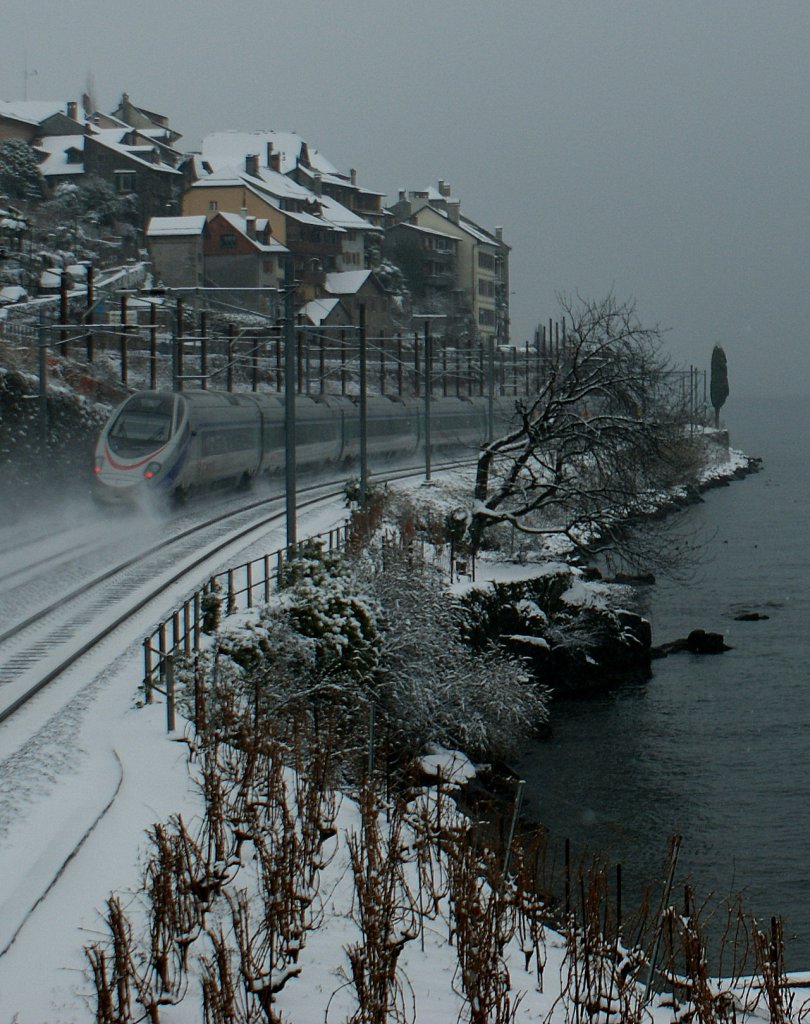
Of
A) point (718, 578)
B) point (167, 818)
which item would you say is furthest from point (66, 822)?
point (718, 578)

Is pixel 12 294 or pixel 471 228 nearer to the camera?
pixel 12 294

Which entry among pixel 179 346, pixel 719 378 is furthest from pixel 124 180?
pixel 719 378

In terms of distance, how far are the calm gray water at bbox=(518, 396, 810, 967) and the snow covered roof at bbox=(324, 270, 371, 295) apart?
61.8m

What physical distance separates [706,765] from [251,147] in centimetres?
9572

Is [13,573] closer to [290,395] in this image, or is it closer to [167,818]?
[290,395]

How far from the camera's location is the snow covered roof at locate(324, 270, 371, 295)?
324 feet

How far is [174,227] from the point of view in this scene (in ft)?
290

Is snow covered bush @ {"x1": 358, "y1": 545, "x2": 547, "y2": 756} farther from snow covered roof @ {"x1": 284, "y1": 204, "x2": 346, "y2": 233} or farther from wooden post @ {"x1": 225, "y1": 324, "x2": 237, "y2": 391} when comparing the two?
snow covered roof @ {"x1": 284, "y1": 204, "x2": 346, "y2": 233}

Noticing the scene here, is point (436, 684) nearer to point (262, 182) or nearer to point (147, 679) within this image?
point (147, 679)

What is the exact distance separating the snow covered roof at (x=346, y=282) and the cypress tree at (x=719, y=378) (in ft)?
155

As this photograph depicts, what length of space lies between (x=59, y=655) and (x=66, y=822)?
24.5ft

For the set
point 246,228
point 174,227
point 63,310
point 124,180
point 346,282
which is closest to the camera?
point 63,310

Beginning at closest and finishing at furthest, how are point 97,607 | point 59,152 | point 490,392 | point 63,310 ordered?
point 97,607 < point 63,310 < point 490,392 < point 59,152

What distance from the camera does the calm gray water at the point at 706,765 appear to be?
62.6ft
